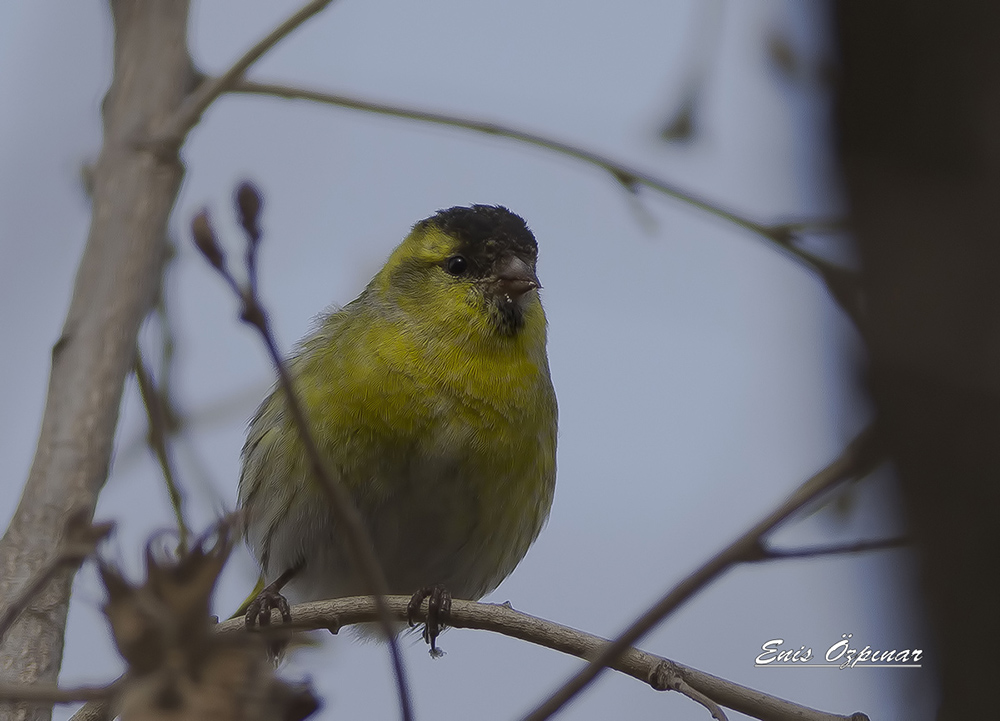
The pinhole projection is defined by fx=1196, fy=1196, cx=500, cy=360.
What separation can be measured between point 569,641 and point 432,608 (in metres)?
0.95

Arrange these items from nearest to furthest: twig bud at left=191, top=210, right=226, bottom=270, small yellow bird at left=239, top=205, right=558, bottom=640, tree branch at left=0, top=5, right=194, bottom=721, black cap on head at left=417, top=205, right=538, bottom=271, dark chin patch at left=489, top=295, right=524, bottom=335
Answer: twig bud at left=191, top=210, right=226, bottom=270 → tree branch at left=0, top=5, right=194, bottom=721 → small yellow bird at left=239, top=205, right=558, bottom=640 → dark chin patch at left=489, top=295, right=524, bottom=335 → black cap on head at left=417, top=205, right=538, bottom=271

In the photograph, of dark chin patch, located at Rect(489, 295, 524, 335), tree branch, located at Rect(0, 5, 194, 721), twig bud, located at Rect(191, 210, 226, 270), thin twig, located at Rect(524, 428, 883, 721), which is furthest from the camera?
dark chin patch, located at Rect(489, 295, 524, 335)

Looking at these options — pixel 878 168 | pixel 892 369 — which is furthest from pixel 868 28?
pixel 892 369

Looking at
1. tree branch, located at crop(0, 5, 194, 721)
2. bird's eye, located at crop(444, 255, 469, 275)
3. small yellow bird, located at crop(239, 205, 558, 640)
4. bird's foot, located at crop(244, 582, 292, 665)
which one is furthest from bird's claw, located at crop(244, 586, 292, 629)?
bird's eye, located at crop(444, 255, 469, 275)

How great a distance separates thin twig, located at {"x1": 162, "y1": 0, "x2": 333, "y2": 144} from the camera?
330cm

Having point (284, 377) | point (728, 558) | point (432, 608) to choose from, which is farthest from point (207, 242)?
point (432, 608)

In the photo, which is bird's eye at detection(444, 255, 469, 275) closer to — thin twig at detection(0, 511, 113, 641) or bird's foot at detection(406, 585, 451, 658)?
bird's foot at detection(406, 585, 451, 658)

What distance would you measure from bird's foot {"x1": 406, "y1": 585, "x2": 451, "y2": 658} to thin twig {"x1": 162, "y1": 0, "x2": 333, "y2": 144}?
1.49 metres

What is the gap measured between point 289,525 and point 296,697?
2585mm

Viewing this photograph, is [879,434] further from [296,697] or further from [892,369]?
[296,697]

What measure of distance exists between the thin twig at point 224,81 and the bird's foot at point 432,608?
1.49m

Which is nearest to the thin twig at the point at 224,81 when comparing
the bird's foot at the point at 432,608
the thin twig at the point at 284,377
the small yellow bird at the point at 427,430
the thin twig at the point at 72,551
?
the small yellow bird at the point at 427,430

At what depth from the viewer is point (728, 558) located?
150 cm

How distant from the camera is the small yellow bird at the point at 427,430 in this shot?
3.95 metres
